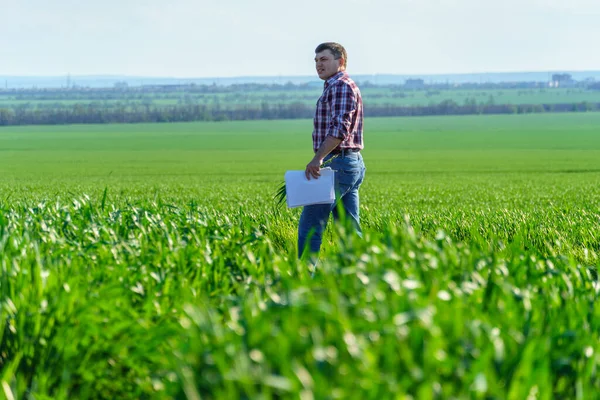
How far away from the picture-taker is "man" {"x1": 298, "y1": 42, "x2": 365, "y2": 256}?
7.54 metres

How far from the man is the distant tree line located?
145371 millimetres

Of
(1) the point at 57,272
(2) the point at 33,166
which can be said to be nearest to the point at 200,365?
(1) the point at 57,272

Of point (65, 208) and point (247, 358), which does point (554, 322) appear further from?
point (65, 208)

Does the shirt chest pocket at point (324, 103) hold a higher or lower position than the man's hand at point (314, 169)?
higher

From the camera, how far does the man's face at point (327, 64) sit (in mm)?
7699

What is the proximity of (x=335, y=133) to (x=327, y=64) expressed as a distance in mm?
681

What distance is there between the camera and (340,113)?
7574 mm

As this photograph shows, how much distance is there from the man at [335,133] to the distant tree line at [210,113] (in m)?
145

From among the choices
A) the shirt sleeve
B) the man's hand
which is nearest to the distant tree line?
the shirt sleeve

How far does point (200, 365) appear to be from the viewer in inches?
108

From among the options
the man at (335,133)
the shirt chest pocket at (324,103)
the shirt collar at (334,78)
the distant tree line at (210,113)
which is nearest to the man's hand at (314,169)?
the man at (335,133)

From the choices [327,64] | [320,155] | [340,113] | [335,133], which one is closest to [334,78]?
[327,64]

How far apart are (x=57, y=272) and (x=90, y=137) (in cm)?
10949

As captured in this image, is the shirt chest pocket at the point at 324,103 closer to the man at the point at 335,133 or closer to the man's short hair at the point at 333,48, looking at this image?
the man at the point at 335,133
